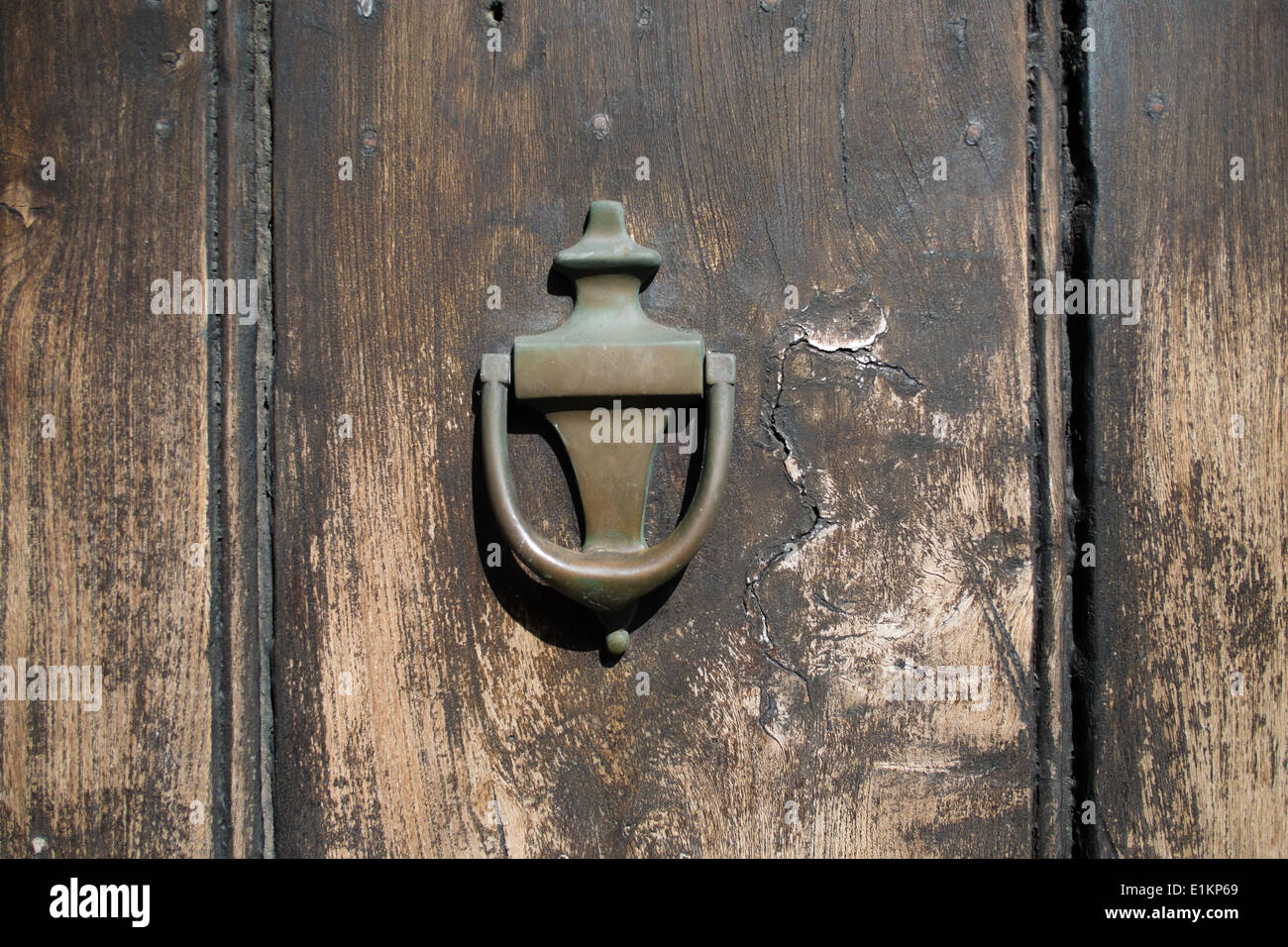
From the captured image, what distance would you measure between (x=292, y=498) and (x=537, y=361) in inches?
7.5

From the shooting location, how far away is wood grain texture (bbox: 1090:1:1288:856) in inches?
18.9

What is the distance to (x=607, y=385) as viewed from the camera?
18.6 inches

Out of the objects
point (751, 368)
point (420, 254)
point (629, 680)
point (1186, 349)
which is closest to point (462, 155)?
point (420, 254)

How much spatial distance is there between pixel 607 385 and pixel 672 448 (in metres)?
0.06

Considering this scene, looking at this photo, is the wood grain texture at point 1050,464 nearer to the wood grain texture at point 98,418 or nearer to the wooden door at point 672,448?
the wooden door at point 672,448

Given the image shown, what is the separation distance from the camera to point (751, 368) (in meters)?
0.49

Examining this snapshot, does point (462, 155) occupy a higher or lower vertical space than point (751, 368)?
higher

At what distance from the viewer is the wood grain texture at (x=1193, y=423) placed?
48 centimetres

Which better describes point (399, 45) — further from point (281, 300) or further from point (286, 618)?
point (286, 618)
